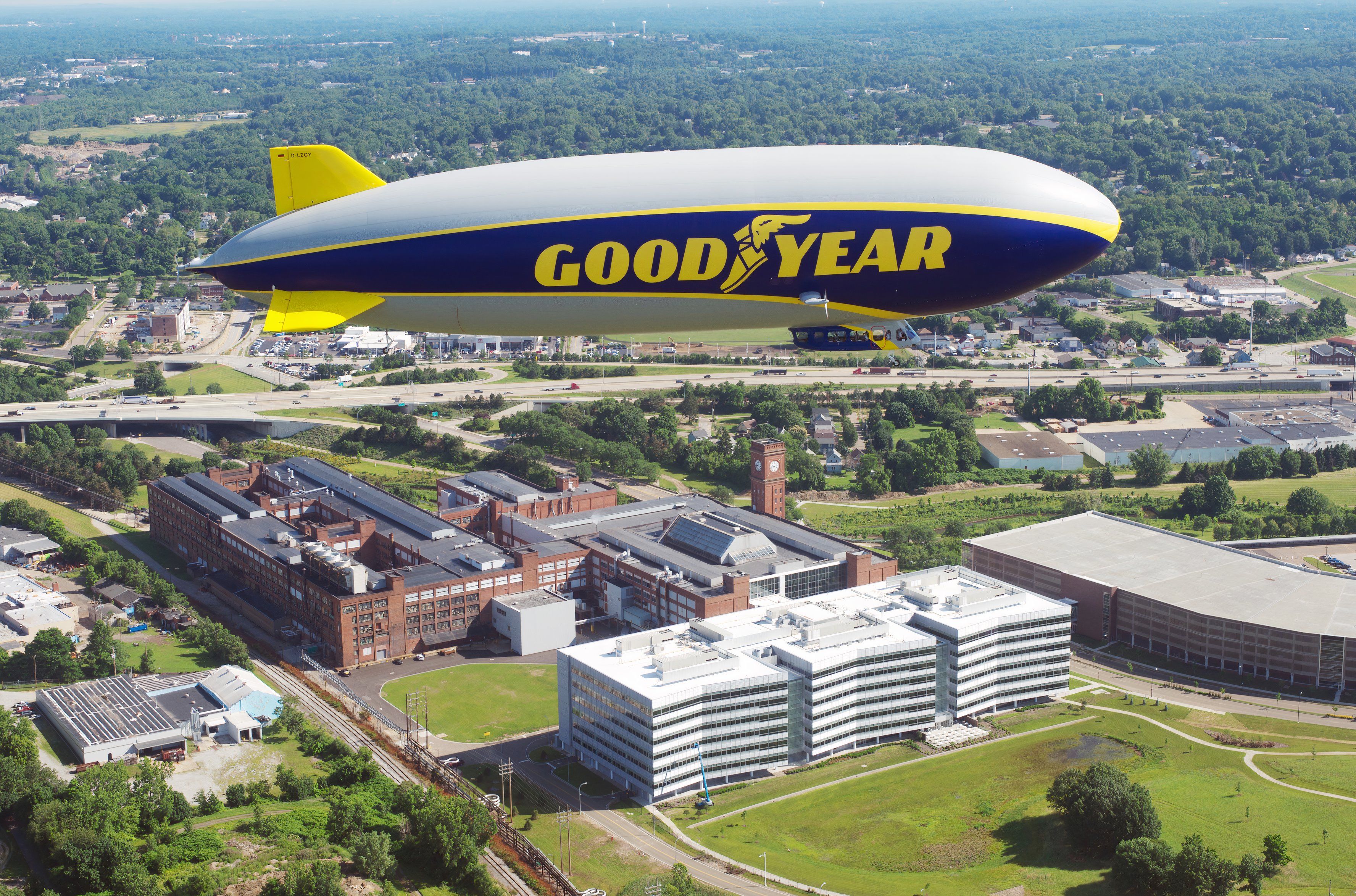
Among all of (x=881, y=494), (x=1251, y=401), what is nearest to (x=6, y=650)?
(x=881, y=494)

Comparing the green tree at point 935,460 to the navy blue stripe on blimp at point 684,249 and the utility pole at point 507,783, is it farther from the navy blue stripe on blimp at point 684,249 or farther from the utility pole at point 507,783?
the navy blue stripe on blimp at point 684,249

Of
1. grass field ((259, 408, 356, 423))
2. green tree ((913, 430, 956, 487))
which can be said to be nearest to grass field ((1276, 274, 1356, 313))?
green tree ((913, 430, 956, 487))

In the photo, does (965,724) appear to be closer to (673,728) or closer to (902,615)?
(902,615)

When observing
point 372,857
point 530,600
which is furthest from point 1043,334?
point 372,857

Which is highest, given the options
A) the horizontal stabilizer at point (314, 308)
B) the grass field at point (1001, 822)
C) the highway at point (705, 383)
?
the horizontal stabilizer at point (314, 308)

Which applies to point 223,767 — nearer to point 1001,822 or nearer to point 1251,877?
point 1001,822

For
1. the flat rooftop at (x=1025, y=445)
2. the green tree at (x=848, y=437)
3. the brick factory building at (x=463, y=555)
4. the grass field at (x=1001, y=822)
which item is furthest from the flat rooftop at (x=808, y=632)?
the green tree at (x=848, y=437)
